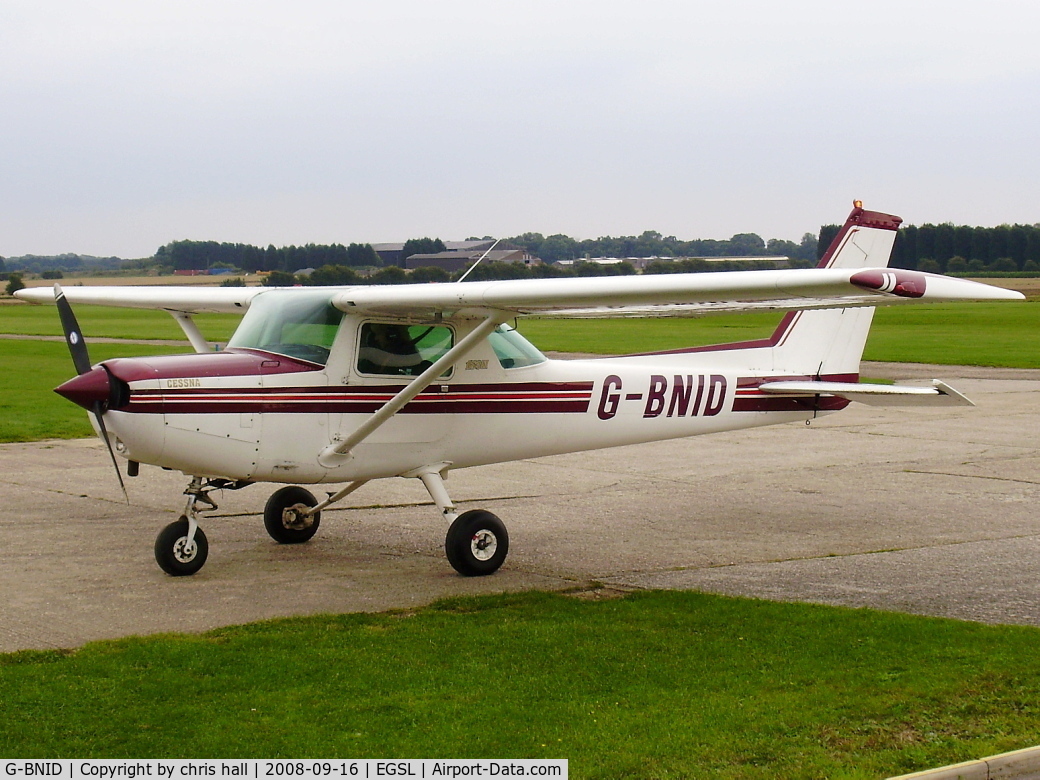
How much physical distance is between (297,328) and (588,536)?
3390 millimetres

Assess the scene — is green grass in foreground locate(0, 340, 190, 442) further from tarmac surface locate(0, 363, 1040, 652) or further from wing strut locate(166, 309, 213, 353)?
wing strut locate(166, 309, 213, 353)

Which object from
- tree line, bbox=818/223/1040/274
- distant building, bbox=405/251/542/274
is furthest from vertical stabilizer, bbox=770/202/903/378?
tree line, bbox=818/223/1040/274

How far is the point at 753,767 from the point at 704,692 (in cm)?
104

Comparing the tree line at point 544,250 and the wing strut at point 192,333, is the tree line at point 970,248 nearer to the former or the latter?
the tree line at point 544,250

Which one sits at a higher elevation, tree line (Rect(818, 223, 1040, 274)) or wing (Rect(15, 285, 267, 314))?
wing (Rect(15, 285, 267, 314))

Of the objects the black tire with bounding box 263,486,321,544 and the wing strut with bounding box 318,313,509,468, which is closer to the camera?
the wing strut with bounding box 318,313,509,468

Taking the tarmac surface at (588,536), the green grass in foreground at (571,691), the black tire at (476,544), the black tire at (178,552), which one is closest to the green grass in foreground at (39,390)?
the tarmac surface at (588,536)

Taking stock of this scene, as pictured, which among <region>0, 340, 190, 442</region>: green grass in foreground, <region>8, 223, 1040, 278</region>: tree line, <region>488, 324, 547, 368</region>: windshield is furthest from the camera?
<region>0, 340, 190, 442</region>: green grass in foreground

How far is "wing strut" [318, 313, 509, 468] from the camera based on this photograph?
885 cm

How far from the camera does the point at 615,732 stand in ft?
17.9

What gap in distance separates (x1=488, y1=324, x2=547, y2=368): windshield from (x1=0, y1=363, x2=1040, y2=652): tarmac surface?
163cm

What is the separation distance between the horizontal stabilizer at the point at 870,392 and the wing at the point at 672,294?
8.39ft

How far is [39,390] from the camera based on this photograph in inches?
1021

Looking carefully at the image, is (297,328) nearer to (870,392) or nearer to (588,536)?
(588,536)
